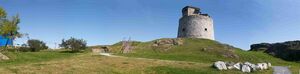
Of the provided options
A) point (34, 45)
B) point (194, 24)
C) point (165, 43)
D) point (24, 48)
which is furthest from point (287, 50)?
point (24, 48)

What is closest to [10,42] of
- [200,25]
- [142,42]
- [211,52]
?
[142,42]

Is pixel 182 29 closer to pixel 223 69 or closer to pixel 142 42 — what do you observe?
pixel 142 42

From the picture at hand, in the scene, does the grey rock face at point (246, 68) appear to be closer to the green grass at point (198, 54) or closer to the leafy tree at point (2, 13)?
the green grass at point (198, 54)

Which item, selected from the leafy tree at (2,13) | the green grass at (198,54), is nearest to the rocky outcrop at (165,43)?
the green grass at (198,54)

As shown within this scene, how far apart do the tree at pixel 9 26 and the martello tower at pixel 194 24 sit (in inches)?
1663

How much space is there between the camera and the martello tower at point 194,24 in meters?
96.6

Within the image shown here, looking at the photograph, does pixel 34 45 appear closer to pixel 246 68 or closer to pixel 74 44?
pixel 74 44

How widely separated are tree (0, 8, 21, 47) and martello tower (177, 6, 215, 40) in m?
42.2

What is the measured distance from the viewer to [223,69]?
3931cm

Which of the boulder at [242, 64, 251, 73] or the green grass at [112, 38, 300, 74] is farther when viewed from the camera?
the green grass at [112, 38, 300, 74]

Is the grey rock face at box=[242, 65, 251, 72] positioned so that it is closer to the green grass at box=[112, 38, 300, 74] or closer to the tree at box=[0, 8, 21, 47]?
the green grass at box=[112, 38, 300, 74]

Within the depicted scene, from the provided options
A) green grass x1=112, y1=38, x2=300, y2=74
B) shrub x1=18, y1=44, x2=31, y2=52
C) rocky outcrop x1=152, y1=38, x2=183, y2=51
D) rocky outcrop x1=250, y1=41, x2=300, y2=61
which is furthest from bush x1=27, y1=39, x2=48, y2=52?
rocky outcrop x1=250, y1=41, x2=300, y2=61

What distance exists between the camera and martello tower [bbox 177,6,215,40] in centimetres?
9656

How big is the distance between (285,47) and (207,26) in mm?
24171
